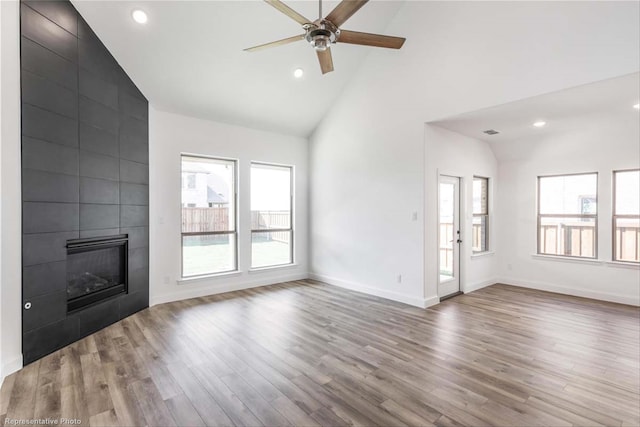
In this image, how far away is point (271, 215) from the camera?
6.23 meters

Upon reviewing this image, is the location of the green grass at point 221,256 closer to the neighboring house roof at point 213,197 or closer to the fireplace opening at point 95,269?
the neighboring house roof at point 213,197

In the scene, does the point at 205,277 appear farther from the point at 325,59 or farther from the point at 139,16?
the point at 325,59

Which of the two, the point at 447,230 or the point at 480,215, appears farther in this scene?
the point at 480,215

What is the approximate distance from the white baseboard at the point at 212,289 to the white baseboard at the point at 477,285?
3.29 m

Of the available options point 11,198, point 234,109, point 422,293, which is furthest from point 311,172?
point 11,198

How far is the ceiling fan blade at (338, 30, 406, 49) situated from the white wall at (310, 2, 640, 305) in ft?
5.13

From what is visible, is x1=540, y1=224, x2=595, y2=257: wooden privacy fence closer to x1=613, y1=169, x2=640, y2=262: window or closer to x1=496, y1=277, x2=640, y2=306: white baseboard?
x1=613, y1=169, x2=640, y2=262: window

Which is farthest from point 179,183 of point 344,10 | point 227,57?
Result: point 344,10

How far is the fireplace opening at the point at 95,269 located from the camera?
3479 millimetres

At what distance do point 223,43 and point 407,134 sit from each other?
2.94 m

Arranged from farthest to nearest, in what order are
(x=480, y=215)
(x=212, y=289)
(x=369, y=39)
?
(x=480, y=215), (x=212, y=289), (x=369, y=39)

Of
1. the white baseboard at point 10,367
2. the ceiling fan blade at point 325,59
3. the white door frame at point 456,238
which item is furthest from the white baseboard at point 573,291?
the white baseboard at point 10,367

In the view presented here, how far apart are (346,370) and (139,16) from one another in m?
4.47

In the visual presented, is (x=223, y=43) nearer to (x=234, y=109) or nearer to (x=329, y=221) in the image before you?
(x=234, y=109)
